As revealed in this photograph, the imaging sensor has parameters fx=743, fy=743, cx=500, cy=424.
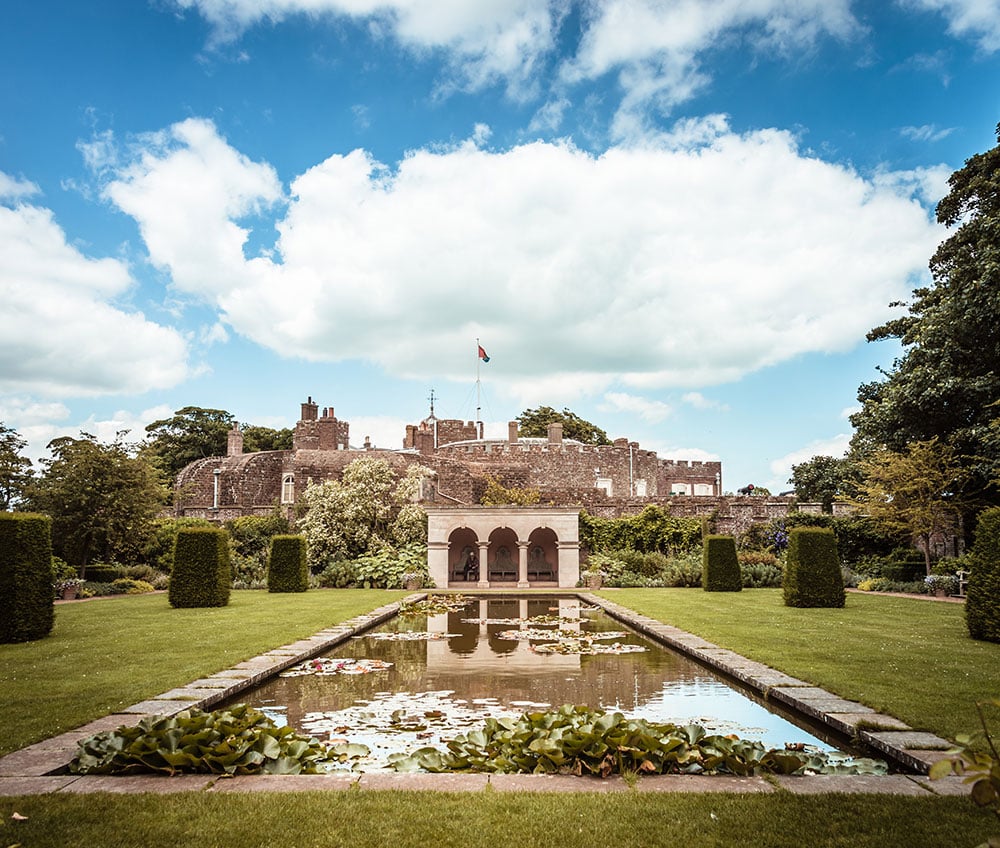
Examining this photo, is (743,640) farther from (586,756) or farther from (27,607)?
(27,607)

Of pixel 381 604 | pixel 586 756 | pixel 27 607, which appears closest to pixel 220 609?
pixel 381 604

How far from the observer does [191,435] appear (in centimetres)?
4634

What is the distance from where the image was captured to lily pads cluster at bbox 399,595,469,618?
15195mm

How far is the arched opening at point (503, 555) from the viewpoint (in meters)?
26.4

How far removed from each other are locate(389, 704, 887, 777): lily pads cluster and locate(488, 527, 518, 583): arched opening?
71.6ft

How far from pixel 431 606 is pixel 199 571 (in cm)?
484

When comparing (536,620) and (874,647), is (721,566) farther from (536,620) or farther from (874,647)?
(874,647)

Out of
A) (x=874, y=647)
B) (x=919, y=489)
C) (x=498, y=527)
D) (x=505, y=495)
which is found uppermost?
(x=505, y=495)

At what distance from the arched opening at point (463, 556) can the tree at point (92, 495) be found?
9.77 meters

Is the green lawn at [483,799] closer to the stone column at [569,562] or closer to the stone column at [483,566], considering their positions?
the stone column at [483,566]

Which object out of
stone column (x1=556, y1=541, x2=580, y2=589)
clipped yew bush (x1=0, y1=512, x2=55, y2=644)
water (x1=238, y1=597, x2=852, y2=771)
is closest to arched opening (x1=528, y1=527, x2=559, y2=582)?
stone column (x1=556, y1=541, x2=580, y2=589)

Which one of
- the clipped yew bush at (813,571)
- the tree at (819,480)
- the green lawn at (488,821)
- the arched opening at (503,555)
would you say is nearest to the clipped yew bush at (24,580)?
the green lawn at (488,821)

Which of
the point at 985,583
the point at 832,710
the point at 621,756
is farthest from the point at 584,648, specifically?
the point at 621,756

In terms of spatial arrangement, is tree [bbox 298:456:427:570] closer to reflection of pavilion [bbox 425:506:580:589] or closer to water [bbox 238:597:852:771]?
reflection of pavilion [bbox 425:506:580:589]
